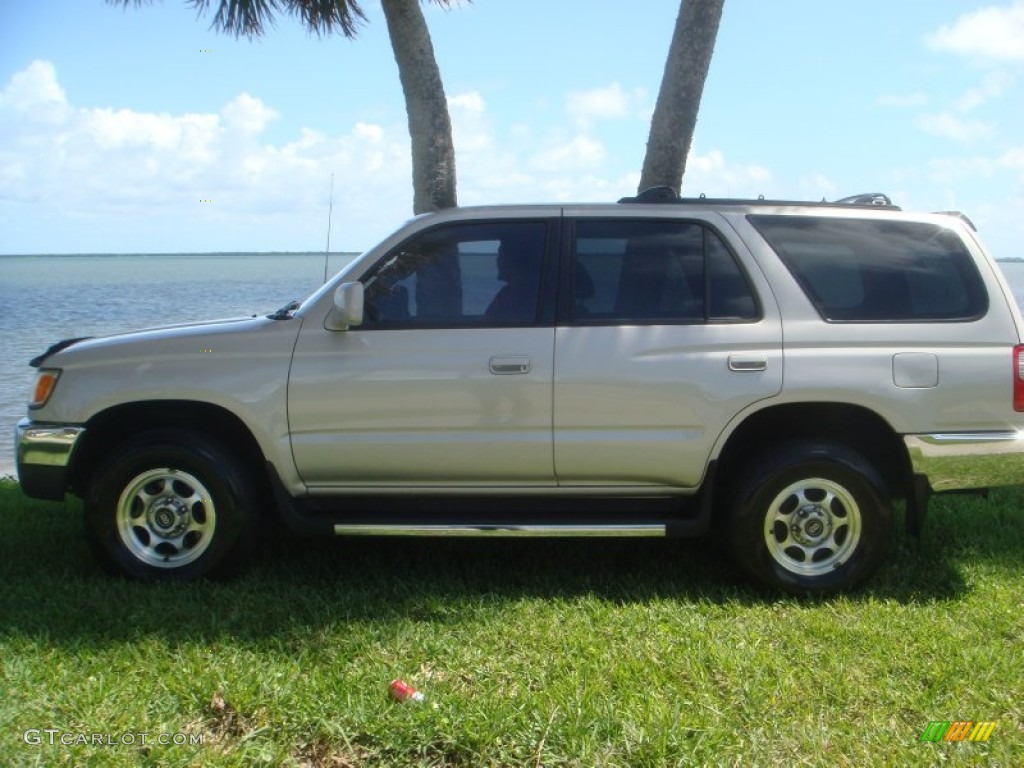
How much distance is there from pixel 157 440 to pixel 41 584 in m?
0.94

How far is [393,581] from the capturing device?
4.90 m

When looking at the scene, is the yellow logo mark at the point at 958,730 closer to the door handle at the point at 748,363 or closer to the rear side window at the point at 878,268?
the door handle at the point at 748,363

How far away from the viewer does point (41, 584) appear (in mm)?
4848

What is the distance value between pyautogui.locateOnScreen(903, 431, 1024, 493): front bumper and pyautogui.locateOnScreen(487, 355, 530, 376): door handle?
1814 millimetres

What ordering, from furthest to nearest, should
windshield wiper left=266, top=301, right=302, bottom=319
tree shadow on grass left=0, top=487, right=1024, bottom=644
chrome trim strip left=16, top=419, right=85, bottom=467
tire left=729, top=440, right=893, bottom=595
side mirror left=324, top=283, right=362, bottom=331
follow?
windshield wiper left=266, top=301, right=302, bottom=319 < chrome trim strip left=16, top=419, right=85, bottom=467 < tire left=729, top=440, right=893, bottom=595 < side mirror left=324, top=283, right=362, bottom=331 < tree shadow on grass left=0, top=487, right=1024, bottom=644

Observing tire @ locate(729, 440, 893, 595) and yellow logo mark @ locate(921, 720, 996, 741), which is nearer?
yellow logo mark @ locate(921, 720, 996, 741)

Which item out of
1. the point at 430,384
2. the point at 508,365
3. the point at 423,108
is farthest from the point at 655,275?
the point at 423,108

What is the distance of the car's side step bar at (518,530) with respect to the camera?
458cm

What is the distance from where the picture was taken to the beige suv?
4.59 m

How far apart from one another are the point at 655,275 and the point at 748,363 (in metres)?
0.63

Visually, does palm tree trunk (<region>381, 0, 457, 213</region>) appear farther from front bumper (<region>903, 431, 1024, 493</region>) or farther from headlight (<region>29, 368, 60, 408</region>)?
front bumper (<region>903, 431, 1024, 493</region>)

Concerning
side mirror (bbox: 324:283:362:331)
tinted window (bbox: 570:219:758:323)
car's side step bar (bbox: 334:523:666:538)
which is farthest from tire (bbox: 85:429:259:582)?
tinted window (bbox: 570:219:758:323)

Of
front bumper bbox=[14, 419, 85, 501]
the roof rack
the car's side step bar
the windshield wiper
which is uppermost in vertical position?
the roof rack

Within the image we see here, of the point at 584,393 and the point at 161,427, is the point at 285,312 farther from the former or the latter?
the point at 584,393
